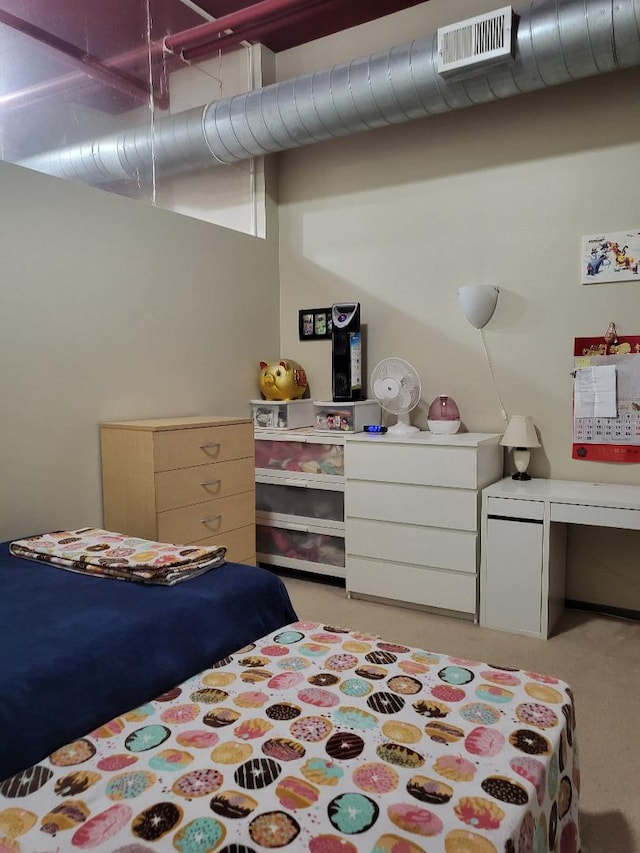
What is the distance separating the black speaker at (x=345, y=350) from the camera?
348 centimetres

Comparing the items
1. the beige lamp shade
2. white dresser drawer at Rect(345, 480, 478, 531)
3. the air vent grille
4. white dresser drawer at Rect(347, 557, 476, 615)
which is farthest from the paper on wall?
the air vent grille

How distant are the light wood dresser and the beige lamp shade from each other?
1.29 metres

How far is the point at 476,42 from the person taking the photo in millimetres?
2586

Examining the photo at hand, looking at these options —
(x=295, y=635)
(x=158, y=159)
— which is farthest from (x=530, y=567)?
(x=158, y=159)

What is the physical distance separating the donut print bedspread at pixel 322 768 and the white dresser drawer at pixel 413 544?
1481mm

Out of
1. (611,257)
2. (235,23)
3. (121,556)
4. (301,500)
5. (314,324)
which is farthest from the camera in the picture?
(314,324)

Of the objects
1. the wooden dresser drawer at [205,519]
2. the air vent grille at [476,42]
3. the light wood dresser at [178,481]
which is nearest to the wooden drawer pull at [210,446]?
the light wood dresser at [178,481]

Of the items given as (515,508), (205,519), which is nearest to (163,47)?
(205,519)

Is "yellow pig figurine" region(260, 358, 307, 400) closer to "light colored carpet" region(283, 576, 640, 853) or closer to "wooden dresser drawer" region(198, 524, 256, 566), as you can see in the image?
"wooden dresser drawer" region(198, 524, 256, 566)

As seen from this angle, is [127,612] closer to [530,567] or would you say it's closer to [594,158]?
[530,567]

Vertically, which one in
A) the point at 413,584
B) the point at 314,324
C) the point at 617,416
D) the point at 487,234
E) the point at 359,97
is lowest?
the point at 413,584

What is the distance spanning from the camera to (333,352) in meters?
3.53

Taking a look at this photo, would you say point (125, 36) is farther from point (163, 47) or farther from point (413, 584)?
point (413, 584)

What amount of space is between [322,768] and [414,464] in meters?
2.01
